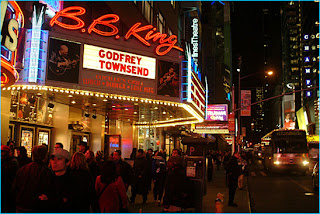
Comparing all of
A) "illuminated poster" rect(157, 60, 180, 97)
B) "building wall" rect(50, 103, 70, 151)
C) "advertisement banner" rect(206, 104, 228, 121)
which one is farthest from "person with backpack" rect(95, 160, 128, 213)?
"advertisement banner" rect(206, 104, 228, 121)

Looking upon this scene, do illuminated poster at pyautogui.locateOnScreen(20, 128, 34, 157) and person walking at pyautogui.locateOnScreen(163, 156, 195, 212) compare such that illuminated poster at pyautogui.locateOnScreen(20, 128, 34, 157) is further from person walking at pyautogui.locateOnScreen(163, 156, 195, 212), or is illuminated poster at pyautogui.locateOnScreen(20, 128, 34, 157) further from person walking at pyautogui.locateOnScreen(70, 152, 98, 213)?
person walking at pyautogui.locateOnScreen(70, 152, 98, 213)

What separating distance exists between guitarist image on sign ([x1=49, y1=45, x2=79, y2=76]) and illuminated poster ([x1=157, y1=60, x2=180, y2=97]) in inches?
177

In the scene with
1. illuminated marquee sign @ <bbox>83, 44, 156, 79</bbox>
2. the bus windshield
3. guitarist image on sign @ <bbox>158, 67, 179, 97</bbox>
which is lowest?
the bus windshield

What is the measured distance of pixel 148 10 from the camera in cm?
2608

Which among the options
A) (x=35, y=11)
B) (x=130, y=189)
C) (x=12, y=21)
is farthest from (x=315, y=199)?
(x=35, y=11)

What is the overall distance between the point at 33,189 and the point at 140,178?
718 cm

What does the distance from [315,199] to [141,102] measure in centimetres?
886

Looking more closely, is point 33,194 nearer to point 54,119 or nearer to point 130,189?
point 130,189

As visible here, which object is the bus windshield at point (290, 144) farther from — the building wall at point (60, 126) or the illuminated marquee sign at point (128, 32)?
the building wall at point (60, 126)

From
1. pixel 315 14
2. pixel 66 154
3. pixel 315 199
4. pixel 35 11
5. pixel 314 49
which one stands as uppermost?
pixel 315 14

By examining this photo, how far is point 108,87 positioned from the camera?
52.6 feet

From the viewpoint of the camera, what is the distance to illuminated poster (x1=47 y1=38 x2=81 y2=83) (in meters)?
14.6

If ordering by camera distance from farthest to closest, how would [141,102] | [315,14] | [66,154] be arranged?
1. [315,14]
2. [141,102]
3. [66,154]

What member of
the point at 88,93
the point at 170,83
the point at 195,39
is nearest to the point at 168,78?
the point at 170,83
